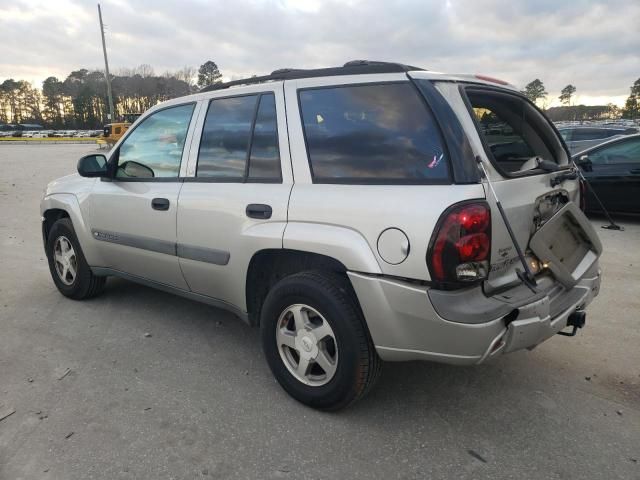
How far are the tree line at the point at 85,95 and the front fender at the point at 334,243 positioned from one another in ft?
210

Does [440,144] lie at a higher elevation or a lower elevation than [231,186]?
higher

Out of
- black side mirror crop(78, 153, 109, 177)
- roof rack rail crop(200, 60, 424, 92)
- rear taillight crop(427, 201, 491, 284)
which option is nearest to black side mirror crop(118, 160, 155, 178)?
black side mirror crop(78, 153, 109, 177)

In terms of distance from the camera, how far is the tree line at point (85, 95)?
2813 inches

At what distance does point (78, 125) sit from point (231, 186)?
332 ft

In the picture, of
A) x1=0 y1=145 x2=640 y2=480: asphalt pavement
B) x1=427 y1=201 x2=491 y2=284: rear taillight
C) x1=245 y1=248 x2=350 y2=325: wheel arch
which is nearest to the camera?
x1=427 y1=201 x2=491 y2=284: rear taillight

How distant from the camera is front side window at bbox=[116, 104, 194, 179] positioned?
356 cm

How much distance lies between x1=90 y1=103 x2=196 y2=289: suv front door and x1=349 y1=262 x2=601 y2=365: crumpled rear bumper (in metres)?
1.70

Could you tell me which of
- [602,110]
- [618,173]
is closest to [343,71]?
[618,173]

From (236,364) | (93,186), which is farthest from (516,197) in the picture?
(93,186)

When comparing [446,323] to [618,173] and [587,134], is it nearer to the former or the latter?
[618,173]

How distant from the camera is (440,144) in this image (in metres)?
2.35

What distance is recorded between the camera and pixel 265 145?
3.01m

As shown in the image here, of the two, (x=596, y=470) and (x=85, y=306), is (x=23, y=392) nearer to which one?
(x=85, y=306)

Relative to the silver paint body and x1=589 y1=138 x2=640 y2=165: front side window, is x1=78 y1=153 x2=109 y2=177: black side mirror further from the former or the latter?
x1=589 y1=138 x2=640 y2=165: front side window
